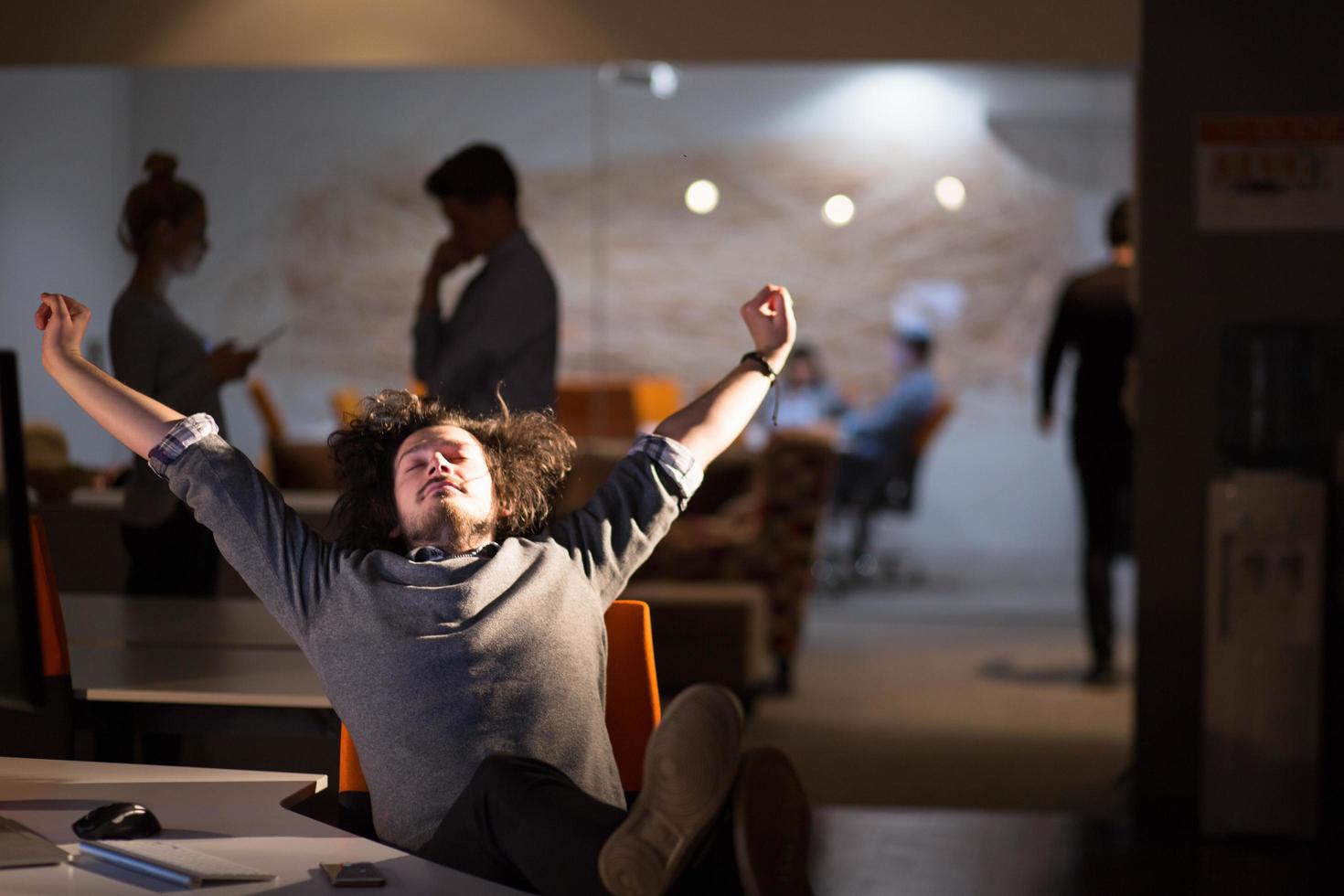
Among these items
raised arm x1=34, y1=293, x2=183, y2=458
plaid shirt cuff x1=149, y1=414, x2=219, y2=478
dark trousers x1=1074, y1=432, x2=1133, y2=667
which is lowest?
dark trousers x1=1074, y1=432, x2=1133, y2=667

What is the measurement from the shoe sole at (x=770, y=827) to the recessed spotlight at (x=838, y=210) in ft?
10.5

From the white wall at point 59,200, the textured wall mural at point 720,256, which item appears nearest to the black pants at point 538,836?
the textured wall mural at point 720,256

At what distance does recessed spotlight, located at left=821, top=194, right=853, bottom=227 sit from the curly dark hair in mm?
2429

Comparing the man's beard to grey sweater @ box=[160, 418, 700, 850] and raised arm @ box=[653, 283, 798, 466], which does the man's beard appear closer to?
grey sweater @ box=[160, 418, 700, 850]

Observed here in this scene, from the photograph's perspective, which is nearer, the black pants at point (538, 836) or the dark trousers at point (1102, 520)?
the black pants at point (538, 836)

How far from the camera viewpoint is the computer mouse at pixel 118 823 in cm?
145

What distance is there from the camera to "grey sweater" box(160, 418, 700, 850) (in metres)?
1.84

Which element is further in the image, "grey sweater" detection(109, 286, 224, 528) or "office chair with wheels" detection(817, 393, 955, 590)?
"office chair with wheels" detection(817, 393, 955, 590)

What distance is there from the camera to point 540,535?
2090 mm

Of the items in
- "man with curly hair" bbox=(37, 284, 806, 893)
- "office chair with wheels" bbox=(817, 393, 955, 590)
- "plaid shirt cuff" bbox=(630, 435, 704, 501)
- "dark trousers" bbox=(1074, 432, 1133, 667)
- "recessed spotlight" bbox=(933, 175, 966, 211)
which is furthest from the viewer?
"office chair with wheels" bbox=(817, 393, 955, 590)

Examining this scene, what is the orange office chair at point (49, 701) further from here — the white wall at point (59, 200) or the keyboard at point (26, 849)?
the white wall at point (59, 200)

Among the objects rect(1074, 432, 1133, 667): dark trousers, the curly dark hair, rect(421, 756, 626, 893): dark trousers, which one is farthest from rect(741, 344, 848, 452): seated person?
rect(421, 756, 626, 893): dark trousers

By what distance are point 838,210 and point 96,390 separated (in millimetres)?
2978

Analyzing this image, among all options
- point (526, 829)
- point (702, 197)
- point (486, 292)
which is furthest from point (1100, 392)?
point (526, 829)
